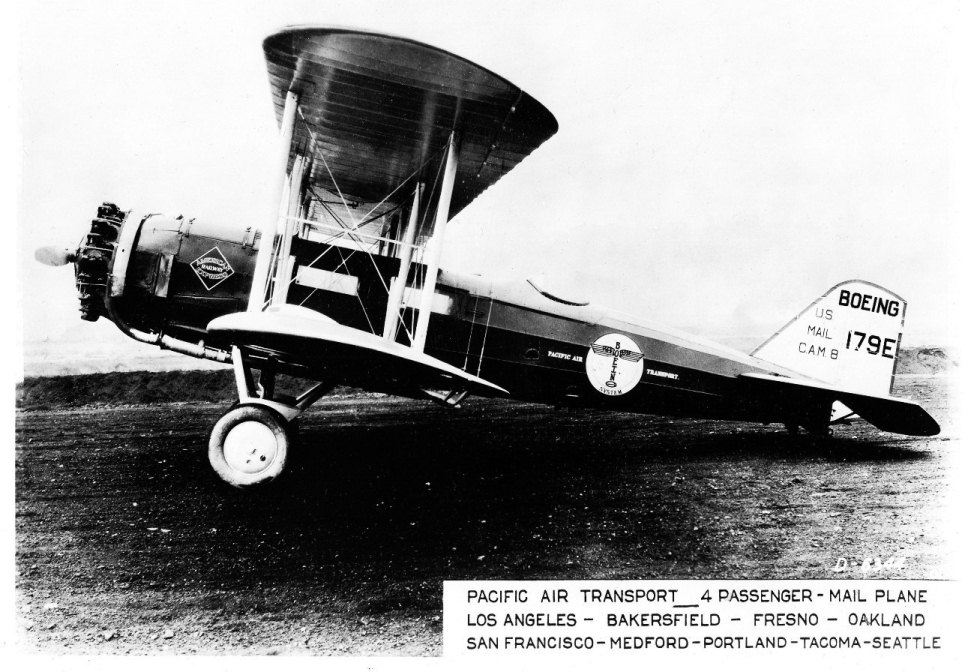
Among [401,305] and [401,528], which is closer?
[401,528]

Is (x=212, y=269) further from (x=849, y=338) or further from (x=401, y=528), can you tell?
(x=849, y=338)

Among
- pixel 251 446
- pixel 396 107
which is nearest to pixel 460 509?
pixel 251 446

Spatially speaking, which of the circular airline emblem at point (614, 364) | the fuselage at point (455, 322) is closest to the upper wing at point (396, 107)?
the fuselage at point (455, 322)

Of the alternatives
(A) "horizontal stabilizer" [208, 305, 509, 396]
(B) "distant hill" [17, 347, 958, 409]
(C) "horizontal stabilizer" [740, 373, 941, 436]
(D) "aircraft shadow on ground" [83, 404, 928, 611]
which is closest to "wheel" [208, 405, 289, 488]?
(D) "aircraft shadow on ground" [83, 404, 928, 611]

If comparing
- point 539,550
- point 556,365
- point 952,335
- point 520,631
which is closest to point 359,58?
point 556,365

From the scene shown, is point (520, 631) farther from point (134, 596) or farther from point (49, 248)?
point (49, 248)

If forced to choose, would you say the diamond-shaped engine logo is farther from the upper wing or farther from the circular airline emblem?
the circular airline emblem
